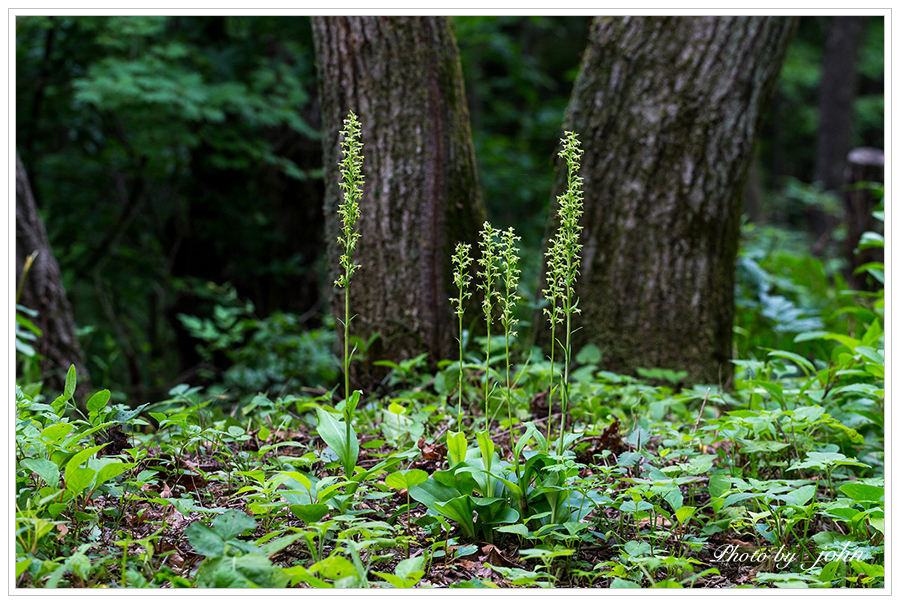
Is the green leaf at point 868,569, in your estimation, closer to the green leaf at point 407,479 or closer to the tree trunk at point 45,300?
the green leaf at point 407,479

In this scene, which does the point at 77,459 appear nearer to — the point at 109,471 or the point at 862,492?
the point at 109,471

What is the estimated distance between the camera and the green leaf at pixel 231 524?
4.76 ft

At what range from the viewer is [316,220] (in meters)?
6.60

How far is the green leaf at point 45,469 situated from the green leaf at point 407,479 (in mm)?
804

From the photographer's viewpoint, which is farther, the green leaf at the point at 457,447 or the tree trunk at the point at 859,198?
the tree trunk at the point at 859,198

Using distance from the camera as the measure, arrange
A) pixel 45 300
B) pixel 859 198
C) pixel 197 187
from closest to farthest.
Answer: pixel 45 300 < pixel 859 198 < pixel 197 187

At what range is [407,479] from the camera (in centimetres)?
165

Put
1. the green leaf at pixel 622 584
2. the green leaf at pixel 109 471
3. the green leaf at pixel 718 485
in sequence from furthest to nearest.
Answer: the green leaf at pixel 718 485
the green leaf at pixel 109 471
the green leaf at pixel 622 584

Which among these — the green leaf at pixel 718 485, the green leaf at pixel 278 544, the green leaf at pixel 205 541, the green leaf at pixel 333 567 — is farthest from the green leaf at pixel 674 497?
the green leaf at pixel 205 541

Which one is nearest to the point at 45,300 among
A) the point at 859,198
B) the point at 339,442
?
the point at 339,442

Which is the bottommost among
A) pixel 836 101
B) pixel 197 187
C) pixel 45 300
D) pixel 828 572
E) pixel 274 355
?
pixel 274 355

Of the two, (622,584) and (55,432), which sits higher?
(55,432)

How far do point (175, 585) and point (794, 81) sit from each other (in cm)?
1796

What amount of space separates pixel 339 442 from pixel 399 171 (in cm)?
158
